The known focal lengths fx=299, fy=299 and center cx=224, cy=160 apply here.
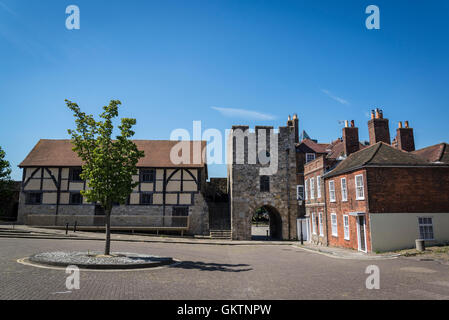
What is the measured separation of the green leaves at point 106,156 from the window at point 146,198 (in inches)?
667

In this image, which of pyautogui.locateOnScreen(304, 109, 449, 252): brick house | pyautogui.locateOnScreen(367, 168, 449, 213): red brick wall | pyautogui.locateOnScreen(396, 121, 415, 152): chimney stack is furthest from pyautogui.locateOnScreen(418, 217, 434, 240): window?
pyautogui.locateOnScreen(396, 121, 415, 152): chimney stack

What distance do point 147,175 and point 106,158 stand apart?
18.1 meters

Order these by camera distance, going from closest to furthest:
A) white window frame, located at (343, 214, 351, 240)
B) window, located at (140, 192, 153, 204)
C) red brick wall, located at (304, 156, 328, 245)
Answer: white window frame, located at (343, 214, 351, 240)
red brick wall, located at (304, 156, 328, 245)
window, located at (140, 192, 153, 204)

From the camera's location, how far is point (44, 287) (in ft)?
27.2

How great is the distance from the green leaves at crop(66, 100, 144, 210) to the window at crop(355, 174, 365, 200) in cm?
1386

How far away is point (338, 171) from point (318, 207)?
5.46 m

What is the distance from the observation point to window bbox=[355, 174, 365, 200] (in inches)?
757

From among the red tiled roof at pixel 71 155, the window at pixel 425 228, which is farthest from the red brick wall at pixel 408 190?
the red tiled roof at pixel 71 155

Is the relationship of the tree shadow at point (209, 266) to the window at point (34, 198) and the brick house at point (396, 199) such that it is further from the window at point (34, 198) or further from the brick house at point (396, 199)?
the window at point (34, 198)

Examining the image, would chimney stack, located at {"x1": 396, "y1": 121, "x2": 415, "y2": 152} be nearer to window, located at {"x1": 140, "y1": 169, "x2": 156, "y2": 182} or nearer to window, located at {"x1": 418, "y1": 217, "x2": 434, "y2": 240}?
window, located at {"x1": 418, "y1": 217, "x2": 434, "y2": 240}

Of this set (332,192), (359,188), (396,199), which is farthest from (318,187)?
(396,199)

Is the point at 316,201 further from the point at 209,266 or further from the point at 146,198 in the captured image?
the point at 146,198

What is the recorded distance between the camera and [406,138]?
78.1 ft
